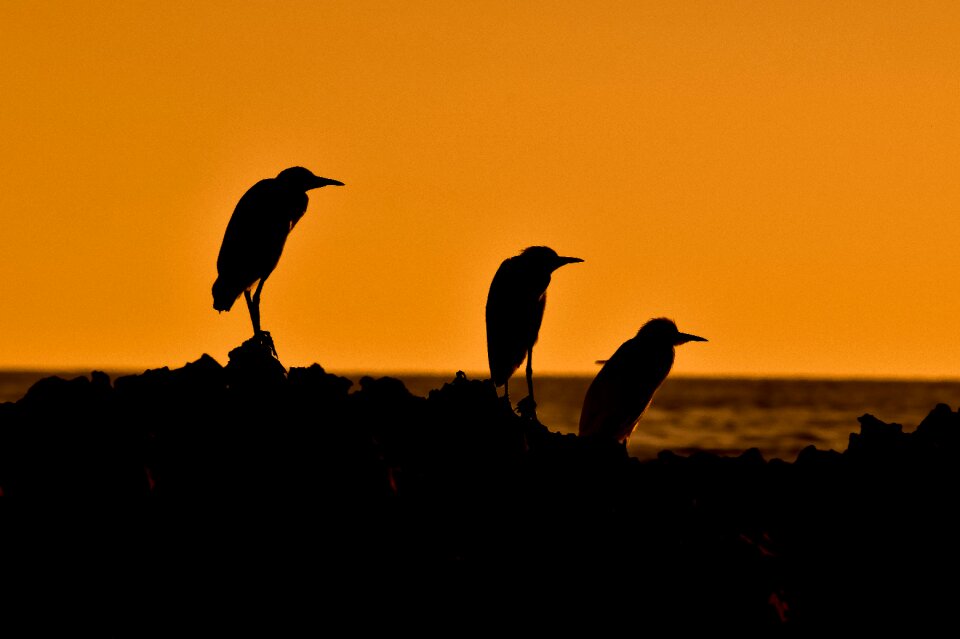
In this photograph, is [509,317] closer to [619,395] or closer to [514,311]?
[514,311]

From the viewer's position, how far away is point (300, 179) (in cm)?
1276

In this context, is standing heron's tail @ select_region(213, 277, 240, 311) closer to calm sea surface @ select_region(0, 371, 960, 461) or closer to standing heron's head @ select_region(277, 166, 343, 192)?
standing heron's head @ select_region(277, 166, 343, 192)

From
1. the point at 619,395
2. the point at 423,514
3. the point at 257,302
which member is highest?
the point at 257,302

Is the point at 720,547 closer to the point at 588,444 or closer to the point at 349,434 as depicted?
the point at 588,444

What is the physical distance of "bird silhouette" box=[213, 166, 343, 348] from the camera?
39.2 ft

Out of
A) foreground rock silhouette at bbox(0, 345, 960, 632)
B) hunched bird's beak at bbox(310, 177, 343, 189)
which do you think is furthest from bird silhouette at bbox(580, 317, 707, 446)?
foreground rock silhouette at bbox(0, 345, 960, 632)

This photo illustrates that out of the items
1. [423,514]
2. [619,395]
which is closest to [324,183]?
[619,395]

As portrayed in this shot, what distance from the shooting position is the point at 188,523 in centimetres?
717

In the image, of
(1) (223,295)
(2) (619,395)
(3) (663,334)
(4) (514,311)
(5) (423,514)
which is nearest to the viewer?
(5) (423,514)

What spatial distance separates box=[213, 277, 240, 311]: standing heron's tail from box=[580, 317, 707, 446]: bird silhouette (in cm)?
277

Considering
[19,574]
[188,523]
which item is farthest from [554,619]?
[19,574]

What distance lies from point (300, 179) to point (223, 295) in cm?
118

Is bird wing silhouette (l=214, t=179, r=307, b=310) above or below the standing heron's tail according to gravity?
above

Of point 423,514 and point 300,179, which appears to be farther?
point 300,179
